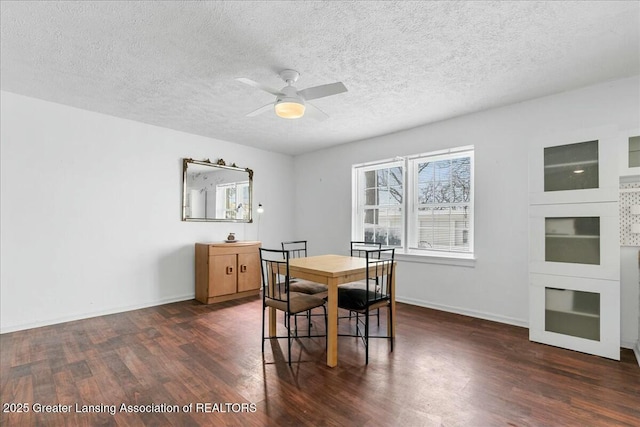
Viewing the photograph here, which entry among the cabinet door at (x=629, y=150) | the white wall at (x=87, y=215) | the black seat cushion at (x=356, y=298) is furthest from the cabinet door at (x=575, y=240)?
the white wall at (x=87, y=215)

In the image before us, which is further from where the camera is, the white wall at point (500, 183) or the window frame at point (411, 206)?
the window frame at point (411, 206)

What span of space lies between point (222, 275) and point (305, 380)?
2.61 meters

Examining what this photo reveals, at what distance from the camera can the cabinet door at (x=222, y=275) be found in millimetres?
4355

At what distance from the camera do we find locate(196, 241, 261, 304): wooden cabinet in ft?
14.3

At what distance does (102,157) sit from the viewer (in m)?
3.89

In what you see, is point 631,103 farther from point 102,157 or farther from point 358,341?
point 102,157

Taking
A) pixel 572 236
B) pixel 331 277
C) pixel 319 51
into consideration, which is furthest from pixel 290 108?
pixel 572 236

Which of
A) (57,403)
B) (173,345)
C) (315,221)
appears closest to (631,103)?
(315,221)

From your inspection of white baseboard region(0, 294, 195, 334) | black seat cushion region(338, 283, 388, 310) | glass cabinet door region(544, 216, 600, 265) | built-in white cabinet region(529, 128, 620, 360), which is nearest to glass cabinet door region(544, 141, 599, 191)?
built-in white cabinet region(529, 128, 620, 360)

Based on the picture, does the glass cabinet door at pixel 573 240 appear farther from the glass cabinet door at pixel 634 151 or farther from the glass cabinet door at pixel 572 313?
the glass cabinet door at pixel 634 151

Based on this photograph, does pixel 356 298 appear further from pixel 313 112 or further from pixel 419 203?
pixel 419 203

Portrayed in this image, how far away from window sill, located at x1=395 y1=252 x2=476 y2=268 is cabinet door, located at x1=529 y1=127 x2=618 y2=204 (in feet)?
3.56

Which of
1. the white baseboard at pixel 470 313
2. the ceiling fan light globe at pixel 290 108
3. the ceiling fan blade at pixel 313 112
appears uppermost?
the ceiling fan blade at pixel 313 112

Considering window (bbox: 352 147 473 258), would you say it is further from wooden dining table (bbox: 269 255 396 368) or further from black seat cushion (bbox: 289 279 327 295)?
black seat cushion (bbox: 289 279 327 295)
